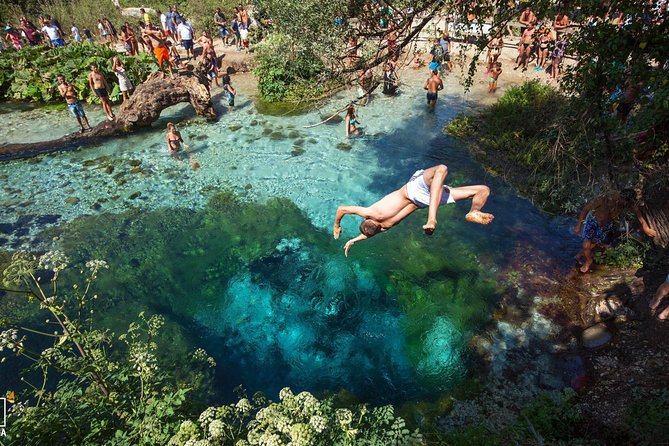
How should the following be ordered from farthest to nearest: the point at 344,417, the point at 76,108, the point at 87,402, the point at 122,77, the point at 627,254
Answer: the point at 122,77, the point at 76,108, the point at 627,254, the point at 87,402, the point at 344,417

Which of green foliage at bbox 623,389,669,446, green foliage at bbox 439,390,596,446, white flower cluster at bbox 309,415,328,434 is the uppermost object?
white flower cluster at bbox 309,415,328,434

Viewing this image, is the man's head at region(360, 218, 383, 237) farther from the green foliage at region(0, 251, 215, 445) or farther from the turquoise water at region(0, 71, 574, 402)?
the green foliage at region(0, 251, 215, 445)

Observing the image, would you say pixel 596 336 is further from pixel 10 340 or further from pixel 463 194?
pixel 10 340

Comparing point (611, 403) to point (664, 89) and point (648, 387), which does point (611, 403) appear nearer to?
point (648, 387)

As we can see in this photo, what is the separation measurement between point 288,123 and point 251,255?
7.00m

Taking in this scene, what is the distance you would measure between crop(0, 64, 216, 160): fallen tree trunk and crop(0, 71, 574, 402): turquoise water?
1.68 feet

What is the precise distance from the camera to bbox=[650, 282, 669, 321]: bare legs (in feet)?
20.4

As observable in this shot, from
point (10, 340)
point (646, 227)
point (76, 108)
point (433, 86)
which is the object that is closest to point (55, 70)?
point (76, 108)

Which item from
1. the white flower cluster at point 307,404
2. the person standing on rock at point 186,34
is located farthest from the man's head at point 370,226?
the person standing on rock at point 186,34

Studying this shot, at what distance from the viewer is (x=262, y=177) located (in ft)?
39.3

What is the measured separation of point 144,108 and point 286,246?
331 inches

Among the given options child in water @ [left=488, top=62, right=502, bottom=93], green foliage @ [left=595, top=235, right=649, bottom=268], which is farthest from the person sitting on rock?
child in water @ [left=488, top=62, right=502, bottom=93]

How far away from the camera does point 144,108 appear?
1387cm

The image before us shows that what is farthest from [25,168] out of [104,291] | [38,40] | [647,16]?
[647,16]
